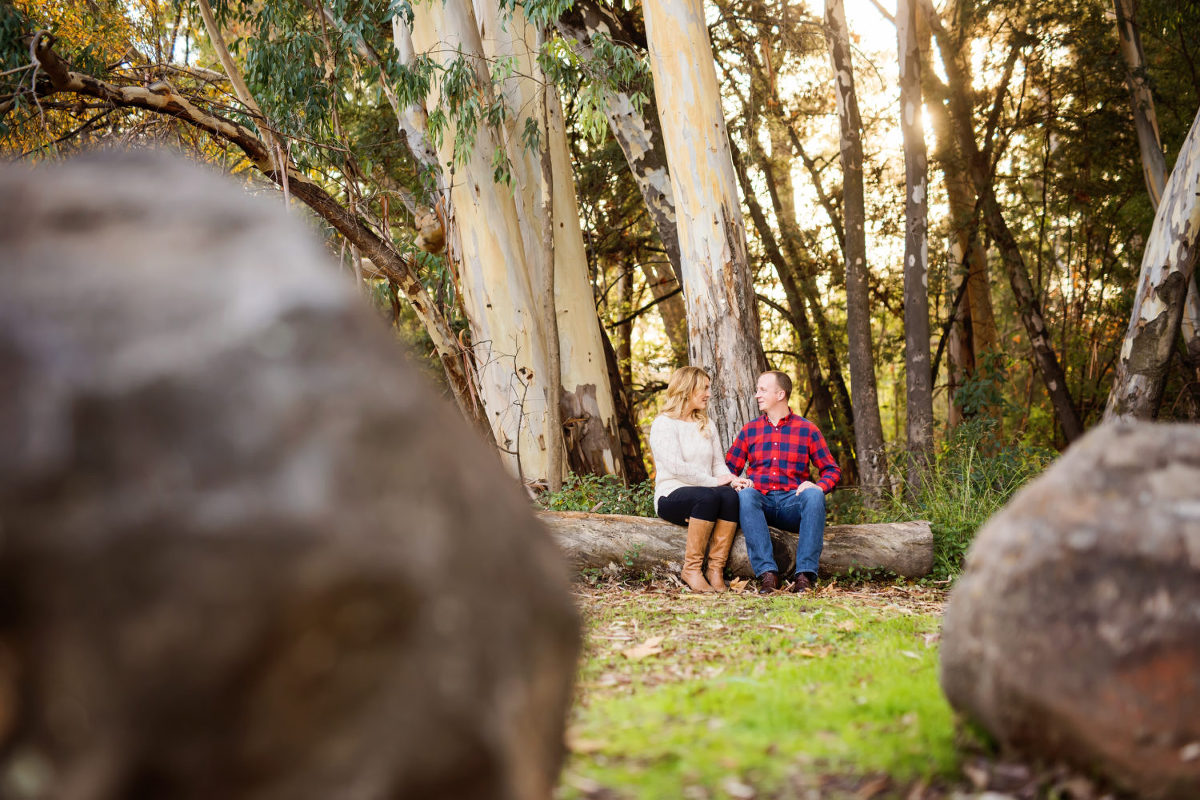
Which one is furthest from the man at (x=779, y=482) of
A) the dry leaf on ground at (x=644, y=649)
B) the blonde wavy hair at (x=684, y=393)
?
the dry leaf on ground at (x=644, y=649)

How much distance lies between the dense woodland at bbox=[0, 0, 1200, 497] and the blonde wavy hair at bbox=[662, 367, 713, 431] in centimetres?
108

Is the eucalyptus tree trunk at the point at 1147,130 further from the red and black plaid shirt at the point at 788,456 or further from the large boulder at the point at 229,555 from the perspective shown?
the large boulder at the point at 229,555

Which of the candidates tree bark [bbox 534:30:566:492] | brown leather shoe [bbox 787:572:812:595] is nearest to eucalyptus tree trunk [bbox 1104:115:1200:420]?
brown leather shoe [bbox 787:572:812:595]

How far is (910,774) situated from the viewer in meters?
2.62

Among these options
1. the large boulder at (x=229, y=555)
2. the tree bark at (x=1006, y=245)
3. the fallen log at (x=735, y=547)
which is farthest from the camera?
the tree bark at (x=1006, y=245)

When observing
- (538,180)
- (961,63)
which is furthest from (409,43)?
(961,63)

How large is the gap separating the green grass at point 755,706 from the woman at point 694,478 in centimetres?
139

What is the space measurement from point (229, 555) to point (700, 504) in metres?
5.34

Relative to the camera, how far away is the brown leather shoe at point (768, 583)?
251 inches

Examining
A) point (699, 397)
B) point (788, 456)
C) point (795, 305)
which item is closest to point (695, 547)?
point (788, 456)

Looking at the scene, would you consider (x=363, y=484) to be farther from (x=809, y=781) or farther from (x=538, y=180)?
(x=538, y=180)

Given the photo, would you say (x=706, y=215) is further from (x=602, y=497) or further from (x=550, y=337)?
(x=602, y=497)

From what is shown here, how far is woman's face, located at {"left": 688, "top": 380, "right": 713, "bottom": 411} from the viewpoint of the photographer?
702 centimetres

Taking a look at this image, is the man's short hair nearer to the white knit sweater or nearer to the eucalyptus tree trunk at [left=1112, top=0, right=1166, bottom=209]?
the white knit sweater
